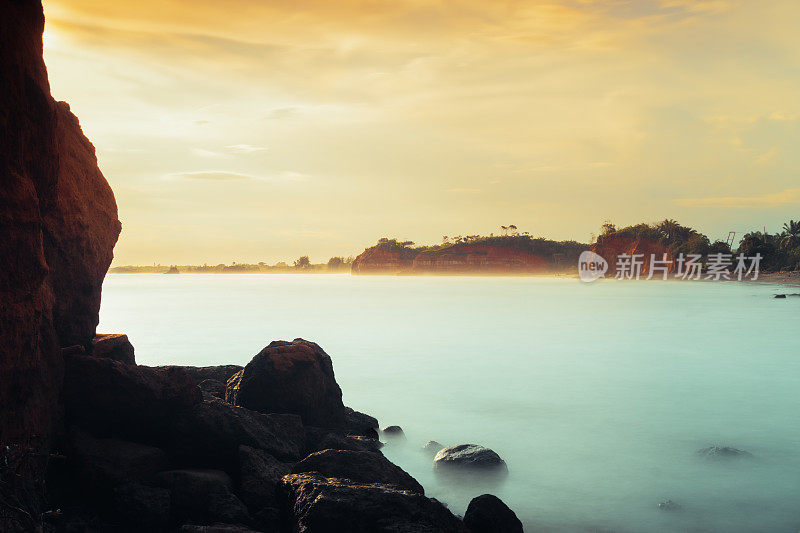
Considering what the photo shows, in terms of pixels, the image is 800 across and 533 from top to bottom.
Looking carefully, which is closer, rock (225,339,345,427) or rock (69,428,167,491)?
rock (69,428,167,491)

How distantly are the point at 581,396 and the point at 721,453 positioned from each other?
543 centimetres

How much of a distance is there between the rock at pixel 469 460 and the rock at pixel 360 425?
4.03ft

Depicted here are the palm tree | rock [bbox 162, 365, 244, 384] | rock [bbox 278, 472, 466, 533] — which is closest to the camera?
rock [bbox 278, 472, 466, 533]

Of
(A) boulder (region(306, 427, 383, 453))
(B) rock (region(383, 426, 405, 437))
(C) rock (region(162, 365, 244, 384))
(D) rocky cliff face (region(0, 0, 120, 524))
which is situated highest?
(D) rocky cliff face (region(0, 0, 120, 524))

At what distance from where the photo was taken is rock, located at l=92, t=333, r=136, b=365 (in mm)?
8094

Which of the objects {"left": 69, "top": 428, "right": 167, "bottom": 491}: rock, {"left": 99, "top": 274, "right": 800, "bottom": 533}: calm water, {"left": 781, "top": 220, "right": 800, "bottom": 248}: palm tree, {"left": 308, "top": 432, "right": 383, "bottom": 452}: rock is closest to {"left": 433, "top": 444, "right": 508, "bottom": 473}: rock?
{"left": 99, "top": 274, "right": 800, "bottom": 533}: calm water

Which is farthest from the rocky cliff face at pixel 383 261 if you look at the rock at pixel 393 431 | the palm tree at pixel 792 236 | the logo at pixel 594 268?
the rock at pixel 393 431

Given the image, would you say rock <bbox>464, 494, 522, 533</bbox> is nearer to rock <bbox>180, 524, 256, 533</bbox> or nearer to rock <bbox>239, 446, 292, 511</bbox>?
rock <bbox>239, 446, 292, 511</bbox>

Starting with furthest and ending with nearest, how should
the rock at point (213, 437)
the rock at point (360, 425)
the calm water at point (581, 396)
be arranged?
1. the rock at point (360, 425)
2. the calm water at point (581, 396)
3. the rock at point (213, 437)

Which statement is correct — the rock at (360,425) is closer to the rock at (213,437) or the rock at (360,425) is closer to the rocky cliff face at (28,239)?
the rock at (213,437)

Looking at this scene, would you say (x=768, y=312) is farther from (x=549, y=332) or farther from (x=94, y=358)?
(x=94, y=358)

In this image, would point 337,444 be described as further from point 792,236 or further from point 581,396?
point 792,236

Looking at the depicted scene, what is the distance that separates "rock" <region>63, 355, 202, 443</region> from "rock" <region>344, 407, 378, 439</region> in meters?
3.43

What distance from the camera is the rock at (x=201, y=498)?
18.6 ft
